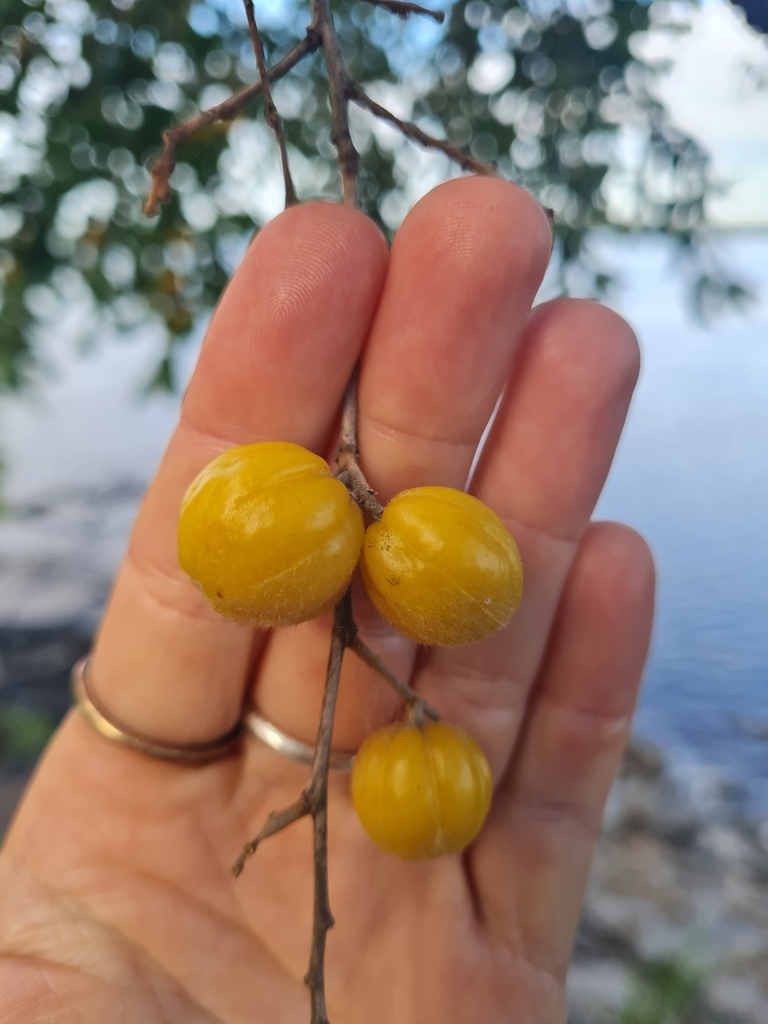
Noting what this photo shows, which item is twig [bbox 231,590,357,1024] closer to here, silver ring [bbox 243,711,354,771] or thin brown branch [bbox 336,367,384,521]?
thin brown branch [bbox 336,367,384,521]

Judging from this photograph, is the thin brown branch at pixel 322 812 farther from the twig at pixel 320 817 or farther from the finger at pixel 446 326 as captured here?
the finger at pixel 446 326

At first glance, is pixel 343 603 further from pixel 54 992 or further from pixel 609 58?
pixel 609 58

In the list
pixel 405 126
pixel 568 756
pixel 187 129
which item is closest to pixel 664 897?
pixel 568 756

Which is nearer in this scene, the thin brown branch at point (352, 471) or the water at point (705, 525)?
the thin brown branch at point (352, 471)

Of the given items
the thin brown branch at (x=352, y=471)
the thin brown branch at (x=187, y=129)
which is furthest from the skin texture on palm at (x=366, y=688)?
the thin brown branch at (x=187, y=129)

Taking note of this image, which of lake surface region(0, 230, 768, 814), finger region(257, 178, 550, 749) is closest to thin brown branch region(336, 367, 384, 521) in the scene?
finger region(257, 178, 550, 749)

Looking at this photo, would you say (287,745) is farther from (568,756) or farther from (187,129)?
(187,129)
